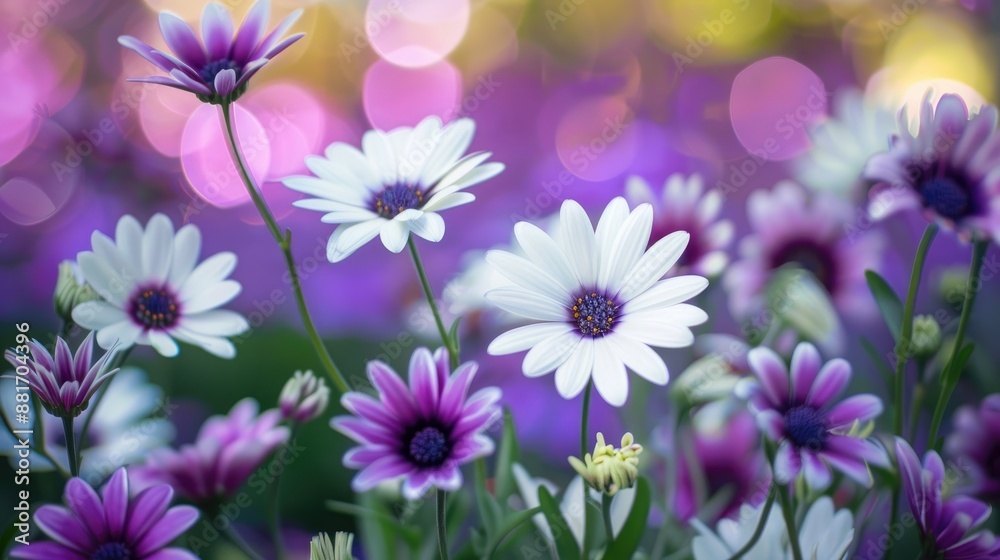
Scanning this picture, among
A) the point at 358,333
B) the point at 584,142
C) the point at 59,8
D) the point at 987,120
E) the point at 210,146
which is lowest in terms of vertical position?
the point at 987,120

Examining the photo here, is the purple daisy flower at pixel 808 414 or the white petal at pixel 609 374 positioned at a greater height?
the white petal at pixel 609 374

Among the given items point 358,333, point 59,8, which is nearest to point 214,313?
point 358,333

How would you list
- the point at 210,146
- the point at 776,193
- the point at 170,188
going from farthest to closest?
the point at 210,146, the point at 170,188, the point at 776,193

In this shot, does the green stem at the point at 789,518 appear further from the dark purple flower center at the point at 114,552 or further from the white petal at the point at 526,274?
the dark purple flower center at the point at 114,552

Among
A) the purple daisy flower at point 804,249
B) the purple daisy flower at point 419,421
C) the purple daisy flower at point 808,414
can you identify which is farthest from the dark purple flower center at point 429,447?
the purple daisy flower at point 804,249

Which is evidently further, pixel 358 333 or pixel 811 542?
pixel 358 333

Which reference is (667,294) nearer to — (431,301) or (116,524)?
(431,301)

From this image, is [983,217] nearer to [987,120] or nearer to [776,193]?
[987,120]

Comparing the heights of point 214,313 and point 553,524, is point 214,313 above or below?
above
